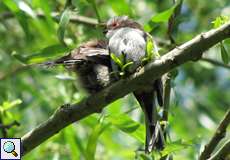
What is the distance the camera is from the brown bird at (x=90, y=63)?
337cm

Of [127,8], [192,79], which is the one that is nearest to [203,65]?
[192,79]

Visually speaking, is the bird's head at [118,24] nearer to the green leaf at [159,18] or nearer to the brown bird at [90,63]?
the green leaf at [159,18]

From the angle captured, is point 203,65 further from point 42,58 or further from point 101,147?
point 42,58

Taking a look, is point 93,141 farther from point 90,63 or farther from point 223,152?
point 223,152

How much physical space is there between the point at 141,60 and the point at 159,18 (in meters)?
0.72

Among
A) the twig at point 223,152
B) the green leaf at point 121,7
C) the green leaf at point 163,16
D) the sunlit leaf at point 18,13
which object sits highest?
the sunlit leaf at point 18,13

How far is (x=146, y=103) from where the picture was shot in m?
3.49

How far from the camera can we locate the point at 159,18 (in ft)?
12.5

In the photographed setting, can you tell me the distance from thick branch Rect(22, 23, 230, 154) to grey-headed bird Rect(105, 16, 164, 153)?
0.34 ft

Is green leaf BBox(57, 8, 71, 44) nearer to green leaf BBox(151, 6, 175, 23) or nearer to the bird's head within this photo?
the bird's head

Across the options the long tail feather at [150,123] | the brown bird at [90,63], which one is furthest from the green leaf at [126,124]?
the brown bird at [90,63]

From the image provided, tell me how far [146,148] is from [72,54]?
59 centimetres

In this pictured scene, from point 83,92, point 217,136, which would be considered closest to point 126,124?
point 83,92

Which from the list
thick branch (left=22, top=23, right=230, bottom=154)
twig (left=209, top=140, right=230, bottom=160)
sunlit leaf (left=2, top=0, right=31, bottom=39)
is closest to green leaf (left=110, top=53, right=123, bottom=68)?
thick branch (left=22, top=23, right=230, bottom=154)
